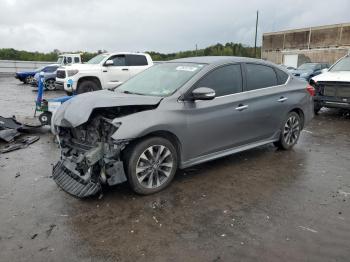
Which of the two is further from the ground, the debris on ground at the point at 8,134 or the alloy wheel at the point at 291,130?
the alloy wheel at the point at 291,130


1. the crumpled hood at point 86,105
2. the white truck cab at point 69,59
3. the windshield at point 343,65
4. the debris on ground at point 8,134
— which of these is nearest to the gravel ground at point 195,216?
the crumpled hood at point 86,105

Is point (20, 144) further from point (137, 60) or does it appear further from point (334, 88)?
point (334, 88)

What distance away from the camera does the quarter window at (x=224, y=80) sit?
4766mm

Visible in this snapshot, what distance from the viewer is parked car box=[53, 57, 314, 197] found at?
3.98 m

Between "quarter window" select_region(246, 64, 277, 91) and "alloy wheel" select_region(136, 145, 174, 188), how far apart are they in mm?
1877

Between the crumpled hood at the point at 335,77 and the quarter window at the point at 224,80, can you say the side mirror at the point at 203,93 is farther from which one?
the crumpled hood at the point at 335,77

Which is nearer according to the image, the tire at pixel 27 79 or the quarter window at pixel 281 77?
the quarter window at pixel 281 77

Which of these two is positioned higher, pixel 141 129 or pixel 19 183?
pixel 141 129

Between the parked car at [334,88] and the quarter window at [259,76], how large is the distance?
4.61 m

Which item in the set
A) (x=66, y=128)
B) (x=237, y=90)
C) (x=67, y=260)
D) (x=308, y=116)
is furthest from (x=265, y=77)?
(x=67, y=260)

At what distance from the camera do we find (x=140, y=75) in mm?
5633

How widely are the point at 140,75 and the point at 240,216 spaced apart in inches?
119

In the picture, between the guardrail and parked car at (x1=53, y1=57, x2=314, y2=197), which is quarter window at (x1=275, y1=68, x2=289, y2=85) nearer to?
parked car at (x1=53, y1=57, x2=314, y2=197)

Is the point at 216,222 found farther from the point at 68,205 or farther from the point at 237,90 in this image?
the point at 237,90
